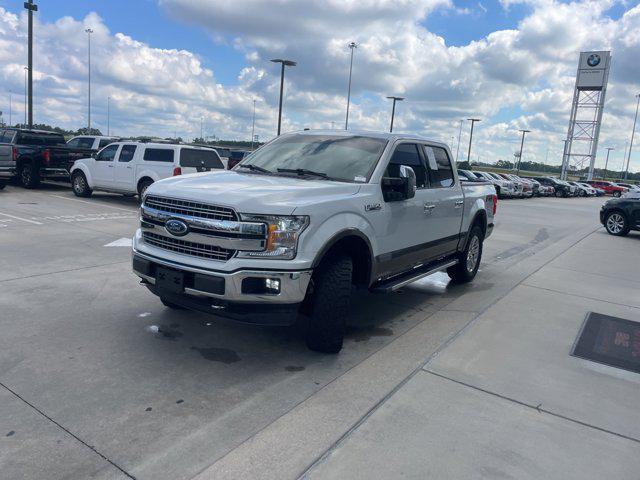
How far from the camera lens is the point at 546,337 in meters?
5.31

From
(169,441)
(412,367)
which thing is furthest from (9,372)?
(412,367)

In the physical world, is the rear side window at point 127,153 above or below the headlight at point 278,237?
above

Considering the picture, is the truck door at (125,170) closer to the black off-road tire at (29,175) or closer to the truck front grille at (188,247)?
the black off-road tire at (29,175)

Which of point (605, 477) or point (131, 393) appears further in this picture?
point (131, 393)

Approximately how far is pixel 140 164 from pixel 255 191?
11.7 m

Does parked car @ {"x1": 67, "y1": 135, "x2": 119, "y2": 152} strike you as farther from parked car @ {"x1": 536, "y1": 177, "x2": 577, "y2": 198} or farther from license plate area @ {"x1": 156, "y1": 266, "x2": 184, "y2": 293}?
parked car @ {"x1": 536, "y1": 177, "x2": 577, "y2": 198}

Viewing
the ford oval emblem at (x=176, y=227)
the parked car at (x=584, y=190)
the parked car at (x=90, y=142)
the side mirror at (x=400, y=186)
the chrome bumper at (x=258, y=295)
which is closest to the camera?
the chrome bumper at (x=258, y=295)

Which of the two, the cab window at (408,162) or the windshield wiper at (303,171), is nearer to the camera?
the windshield wiper at (303,171)

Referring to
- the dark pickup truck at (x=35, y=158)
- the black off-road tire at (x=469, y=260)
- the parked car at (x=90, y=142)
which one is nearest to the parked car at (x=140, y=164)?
the dark pickup truck at (x=35, y=158)

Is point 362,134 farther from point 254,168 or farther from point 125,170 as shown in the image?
point 125,170

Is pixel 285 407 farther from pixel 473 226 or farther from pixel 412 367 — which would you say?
pixel 473 226

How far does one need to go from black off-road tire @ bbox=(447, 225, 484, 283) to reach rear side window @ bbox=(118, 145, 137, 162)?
10.7 m

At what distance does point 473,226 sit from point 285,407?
4.83 meters

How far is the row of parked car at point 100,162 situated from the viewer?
1454 cm
